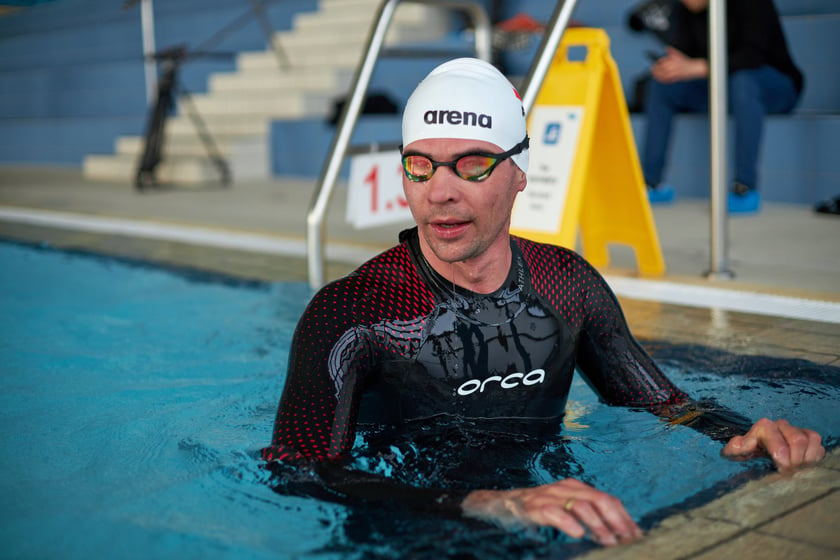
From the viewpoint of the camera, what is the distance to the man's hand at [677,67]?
6609 millimetres

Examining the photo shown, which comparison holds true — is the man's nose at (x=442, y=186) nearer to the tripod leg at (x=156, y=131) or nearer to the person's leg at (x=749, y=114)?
the person's leg at (x=749, y=114)

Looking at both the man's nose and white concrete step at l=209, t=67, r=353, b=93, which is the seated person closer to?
the man's nose

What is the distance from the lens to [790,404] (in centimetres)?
294

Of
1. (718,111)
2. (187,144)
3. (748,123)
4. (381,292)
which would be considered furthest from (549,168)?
(187,144)

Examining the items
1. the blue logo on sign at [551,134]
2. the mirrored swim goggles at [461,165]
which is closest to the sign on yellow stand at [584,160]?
the blue logo on sign at [551,134]

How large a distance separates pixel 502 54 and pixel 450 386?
8007 mm

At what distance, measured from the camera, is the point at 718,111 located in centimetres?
419

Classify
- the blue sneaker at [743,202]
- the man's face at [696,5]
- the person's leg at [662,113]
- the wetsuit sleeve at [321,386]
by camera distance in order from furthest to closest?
the person's leg at [662,113] → the man's face at [696,5] → the blue sneaker at [743,202] → the wetsuit sleeve at [321,386]

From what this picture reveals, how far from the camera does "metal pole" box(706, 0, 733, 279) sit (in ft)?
13.5

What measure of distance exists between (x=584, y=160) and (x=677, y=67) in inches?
108

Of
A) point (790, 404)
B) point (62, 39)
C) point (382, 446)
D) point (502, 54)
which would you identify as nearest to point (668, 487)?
point (382, 446)

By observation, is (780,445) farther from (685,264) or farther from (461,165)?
(685,264)

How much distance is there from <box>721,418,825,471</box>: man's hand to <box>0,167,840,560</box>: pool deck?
1.3 inches

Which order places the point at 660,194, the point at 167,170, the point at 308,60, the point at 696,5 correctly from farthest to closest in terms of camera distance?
the point at 308,60, the point at 167,170, the point at 660,194, the point at 696,5
